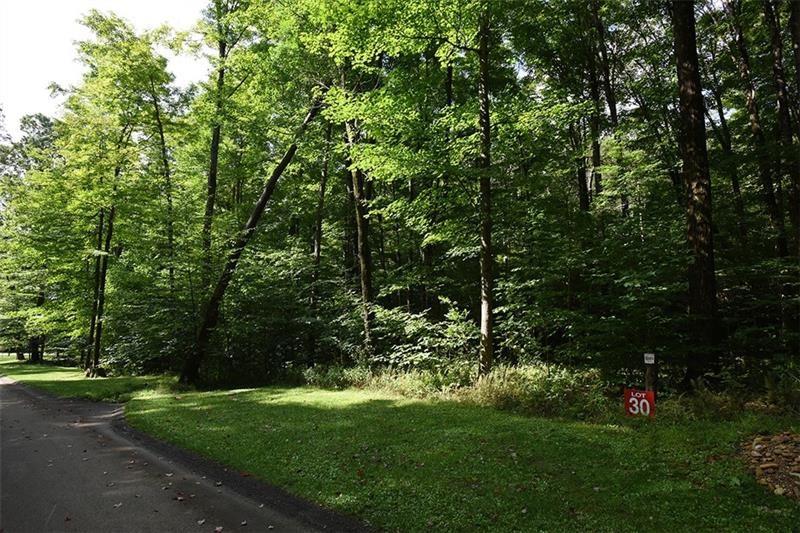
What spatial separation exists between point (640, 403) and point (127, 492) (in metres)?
7.66

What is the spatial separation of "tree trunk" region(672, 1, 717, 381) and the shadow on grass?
2.03 meters

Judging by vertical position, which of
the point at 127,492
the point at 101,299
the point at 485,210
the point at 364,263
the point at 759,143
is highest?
the point at 759,143

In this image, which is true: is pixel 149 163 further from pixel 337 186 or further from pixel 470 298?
pixel 470 298

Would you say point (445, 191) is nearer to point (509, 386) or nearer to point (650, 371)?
point (509, 386)

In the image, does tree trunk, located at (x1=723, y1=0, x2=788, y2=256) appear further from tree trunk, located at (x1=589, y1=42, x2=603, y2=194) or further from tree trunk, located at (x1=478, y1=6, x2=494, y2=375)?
tree trunk, located at (x1=478, y1=6, x2=494, y2=375)

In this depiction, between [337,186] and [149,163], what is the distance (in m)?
9.18

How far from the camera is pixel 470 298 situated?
57.3ft

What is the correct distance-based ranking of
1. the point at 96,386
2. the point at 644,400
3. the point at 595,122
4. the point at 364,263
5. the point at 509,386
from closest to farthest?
the point at 644,400
the point at 509,386
the point at 364,263
the point at 595,122
the point at 96,386

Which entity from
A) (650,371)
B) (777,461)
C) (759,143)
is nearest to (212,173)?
(650,371)

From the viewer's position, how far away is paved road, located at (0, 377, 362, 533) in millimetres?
5145

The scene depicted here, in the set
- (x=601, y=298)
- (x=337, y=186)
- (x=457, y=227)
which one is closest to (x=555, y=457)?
(x=601, y=298)

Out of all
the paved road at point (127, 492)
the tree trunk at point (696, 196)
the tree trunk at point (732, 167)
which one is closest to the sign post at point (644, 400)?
the tree trunk at point (696, 196)

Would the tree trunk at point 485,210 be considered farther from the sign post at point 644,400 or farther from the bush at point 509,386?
the sign post at point 644,400

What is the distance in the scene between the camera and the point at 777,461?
5.12 m
